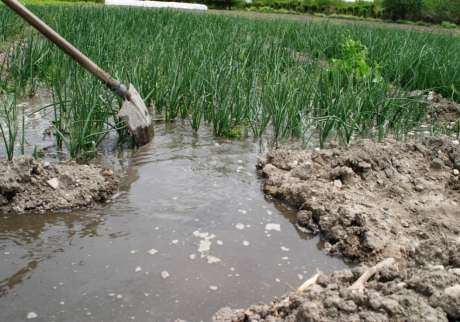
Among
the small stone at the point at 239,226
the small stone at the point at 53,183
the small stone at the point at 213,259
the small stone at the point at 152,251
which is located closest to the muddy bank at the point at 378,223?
the small stone at the point at 239,226

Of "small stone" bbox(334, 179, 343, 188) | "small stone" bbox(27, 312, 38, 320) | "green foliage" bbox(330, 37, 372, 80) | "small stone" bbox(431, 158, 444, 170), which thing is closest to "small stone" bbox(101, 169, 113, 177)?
"small stone" bbox(27, 312, 38, 320)

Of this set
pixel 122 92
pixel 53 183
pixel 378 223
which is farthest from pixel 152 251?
pixel 122 92

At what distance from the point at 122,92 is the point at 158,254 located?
63.6 inches

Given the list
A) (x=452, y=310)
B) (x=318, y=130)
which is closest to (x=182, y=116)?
(x=318, y=130)

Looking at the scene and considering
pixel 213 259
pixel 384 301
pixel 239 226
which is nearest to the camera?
pixel 384 301

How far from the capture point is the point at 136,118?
3744 millimetres

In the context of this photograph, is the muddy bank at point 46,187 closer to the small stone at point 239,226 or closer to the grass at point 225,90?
the grass at point 225,90

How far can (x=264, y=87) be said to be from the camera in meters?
4.63

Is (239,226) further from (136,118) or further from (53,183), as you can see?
(136,118)

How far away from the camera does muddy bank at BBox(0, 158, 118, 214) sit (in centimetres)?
285

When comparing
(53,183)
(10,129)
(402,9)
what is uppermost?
(10,129)

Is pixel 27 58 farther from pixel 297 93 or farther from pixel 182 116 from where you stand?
pixel 297 93

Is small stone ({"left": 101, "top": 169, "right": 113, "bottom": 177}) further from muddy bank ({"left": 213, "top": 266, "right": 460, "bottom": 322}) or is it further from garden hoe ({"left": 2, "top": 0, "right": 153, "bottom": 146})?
muddy bank ({"left": 213, "top": 266, "right": 460, "bottom": 322})

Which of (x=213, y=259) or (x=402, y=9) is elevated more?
(x=402, y=9)
